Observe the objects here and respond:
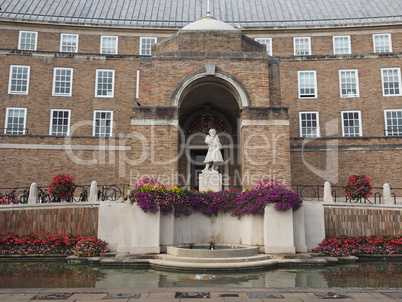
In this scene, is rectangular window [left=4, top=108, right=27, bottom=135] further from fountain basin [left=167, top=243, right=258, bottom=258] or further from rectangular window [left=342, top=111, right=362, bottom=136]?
rectangular window [left=342, top=111, right=362, bottom=136]

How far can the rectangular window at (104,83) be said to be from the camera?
30047mm

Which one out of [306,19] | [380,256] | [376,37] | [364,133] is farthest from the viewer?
[306,19]

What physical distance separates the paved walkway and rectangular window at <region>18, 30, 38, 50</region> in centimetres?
2877

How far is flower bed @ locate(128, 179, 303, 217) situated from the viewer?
1350cm

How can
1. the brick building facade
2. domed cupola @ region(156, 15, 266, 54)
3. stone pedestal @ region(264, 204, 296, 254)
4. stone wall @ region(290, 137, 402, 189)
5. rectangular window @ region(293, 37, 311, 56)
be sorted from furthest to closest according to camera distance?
rectangular window @ region(293, 37, 311, 56) → stone wall @ region(290, 137, 402, 189) → domed cupola @ region(156, 15, 266, 54) → the brick building facade → stone pedestal @ region(264, 204, 296, 254)

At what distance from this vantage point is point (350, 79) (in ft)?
97.2

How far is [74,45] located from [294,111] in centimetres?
2040

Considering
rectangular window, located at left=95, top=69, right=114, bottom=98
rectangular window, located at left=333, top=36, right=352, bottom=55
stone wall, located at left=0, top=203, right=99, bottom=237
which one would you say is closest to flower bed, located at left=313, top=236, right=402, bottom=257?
stone wall, located at left=0, top=203, right=99, bottom=237

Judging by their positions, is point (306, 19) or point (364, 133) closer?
point (364, 133)

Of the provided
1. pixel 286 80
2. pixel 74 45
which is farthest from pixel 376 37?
pixel 74 45

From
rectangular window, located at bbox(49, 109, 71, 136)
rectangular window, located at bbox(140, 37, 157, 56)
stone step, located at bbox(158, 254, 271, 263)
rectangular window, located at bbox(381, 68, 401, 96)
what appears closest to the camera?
stone step, located at bbox(158, 254, 271, 263)

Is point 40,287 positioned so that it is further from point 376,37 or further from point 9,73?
point 376,37

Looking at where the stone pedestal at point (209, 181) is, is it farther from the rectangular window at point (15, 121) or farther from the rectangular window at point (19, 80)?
the rectangular window at point (19, 80)

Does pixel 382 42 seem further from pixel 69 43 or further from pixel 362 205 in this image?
pixel 69 43
